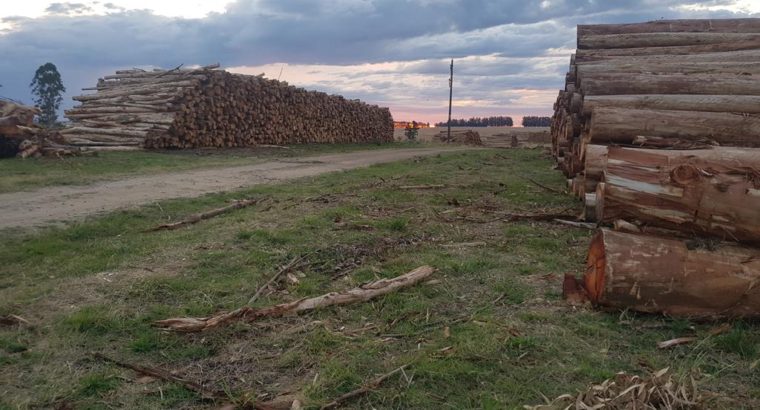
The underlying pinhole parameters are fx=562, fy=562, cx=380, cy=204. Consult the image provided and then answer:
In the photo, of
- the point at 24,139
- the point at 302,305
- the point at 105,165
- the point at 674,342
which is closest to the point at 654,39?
the point at 674,342

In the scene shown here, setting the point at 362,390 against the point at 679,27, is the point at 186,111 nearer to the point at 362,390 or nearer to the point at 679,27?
the point at 679,27

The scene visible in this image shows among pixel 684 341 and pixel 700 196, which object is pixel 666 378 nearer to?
pixel 684 341

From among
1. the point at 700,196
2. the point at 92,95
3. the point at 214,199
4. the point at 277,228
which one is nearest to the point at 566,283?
the point at 700,196

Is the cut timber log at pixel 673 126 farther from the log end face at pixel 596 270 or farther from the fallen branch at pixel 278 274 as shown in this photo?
the fallen branch at pixel 278 274

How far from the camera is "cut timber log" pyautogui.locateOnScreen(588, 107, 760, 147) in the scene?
7082 millimetres

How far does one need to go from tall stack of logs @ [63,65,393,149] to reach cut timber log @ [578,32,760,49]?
1265cm

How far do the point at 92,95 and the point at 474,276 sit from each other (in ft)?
62.0

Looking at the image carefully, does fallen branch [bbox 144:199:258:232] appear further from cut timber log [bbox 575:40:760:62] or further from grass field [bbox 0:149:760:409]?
cut timber log [bbox 575:40:760:62]

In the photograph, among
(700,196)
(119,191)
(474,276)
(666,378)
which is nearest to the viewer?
(666,378)

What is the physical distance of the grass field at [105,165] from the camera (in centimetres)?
1049

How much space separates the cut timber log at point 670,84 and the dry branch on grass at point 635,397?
6990 mm

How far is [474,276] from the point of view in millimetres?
5062

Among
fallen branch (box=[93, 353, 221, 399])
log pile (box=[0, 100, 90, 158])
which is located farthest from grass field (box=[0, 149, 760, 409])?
log pile (box=[0, 100, 90, 158])

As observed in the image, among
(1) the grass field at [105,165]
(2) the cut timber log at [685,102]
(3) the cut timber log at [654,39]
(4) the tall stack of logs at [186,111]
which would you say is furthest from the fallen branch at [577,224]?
(4) the tall stack of logs at [186,111]
